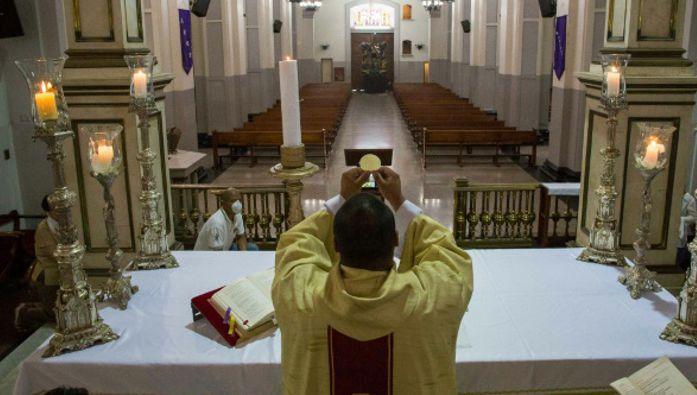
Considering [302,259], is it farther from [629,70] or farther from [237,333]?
[629,70]

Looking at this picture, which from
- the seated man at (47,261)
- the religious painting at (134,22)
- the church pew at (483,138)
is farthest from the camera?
the church pew at (483,138)

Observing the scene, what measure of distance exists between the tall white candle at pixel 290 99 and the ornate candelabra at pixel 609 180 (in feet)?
5.50

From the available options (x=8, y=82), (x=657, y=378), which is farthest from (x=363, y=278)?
(x=8, y=82)

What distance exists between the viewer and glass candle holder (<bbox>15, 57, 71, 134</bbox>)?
2479mm

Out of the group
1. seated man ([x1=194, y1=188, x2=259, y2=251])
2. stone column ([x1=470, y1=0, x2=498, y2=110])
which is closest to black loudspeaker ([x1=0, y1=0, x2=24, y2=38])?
seated man ([x1=194, y1=188, x2=259, y2=251])

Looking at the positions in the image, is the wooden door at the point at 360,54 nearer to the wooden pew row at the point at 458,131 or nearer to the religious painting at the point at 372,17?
the religious painting at the point at 372,17

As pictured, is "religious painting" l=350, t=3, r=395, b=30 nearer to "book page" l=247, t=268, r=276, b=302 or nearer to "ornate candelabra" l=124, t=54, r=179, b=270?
"ornate candelabra" l=124, t=54, r=179, b=270

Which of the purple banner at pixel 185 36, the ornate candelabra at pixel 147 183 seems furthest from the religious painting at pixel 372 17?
the ornate candelabra at pixel 147 183

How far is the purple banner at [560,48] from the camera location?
10.5 metres

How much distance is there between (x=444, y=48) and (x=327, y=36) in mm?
5908

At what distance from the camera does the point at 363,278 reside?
178cm

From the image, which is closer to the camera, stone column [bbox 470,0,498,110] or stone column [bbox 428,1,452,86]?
stone column [bbox 470,0,498,110]

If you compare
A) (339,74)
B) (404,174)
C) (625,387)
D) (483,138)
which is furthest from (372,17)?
(625,387)

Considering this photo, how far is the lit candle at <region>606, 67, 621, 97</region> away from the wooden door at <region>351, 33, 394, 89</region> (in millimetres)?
28821
